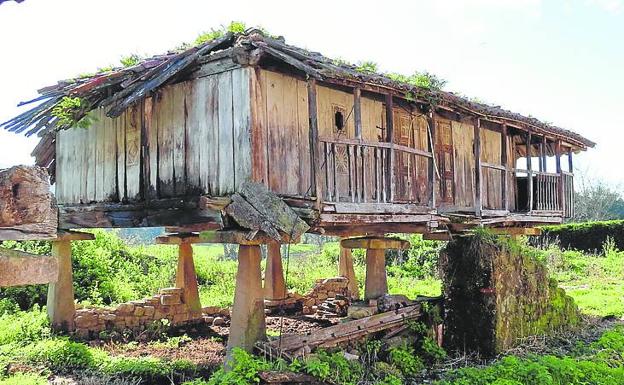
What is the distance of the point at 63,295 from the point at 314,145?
6175 mm

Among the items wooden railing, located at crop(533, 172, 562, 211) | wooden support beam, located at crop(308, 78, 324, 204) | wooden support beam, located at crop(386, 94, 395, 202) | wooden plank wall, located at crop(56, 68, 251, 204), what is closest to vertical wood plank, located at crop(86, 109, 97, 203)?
wooden plank wall, located at crop(56, 68, 251, 204)

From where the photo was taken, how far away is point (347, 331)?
9.20 meters

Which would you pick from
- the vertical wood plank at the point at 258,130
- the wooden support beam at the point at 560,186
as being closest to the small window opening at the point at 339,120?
the vertical wood plank at the point at 258,130

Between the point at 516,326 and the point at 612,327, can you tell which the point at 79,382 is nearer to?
the point at 516,326

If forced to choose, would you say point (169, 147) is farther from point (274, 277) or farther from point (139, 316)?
point (274, 277)

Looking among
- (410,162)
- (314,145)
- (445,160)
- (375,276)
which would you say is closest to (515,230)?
(445,160)

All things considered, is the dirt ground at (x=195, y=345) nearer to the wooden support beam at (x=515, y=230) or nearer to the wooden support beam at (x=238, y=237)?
the wooden support beam at (x=238, y=237)

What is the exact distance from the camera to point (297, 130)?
7980mm

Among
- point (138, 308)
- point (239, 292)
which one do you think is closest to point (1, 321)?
point (138, 308)

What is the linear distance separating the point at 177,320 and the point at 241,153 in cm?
585

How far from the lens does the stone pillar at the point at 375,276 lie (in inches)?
430

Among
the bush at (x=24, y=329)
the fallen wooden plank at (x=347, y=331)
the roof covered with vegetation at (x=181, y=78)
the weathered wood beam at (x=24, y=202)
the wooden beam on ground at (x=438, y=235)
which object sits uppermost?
the roof covered with vegetation at (x=181, y=78)

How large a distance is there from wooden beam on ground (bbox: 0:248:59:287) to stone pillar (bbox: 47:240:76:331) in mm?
8766

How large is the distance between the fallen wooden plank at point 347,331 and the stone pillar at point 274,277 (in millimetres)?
4166
